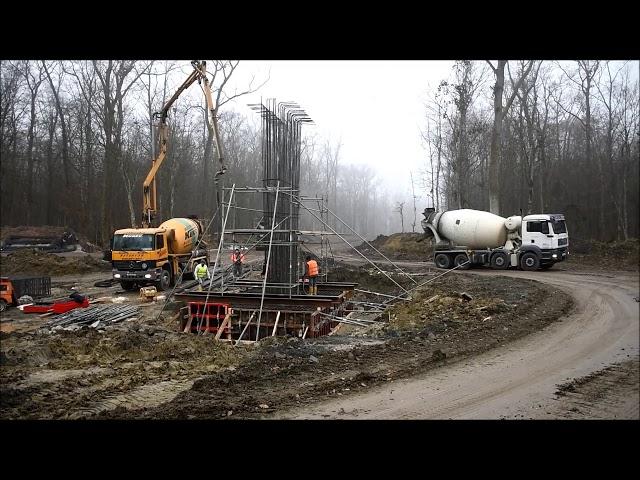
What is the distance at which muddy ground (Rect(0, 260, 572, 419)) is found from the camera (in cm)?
377

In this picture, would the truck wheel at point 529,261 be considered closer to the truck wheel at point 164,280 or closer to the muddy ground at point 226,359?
the muddy ground at point 226,359

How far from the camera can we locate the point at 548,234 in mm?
6270

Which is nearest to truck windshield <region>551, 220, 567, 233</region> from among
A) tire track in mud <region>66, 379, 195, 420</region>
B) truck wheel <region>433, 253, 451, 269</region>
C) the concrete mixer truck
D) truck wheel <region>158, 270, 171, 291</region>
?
the concrete mixer truck

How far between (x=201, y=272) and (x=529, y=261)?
5.48 m

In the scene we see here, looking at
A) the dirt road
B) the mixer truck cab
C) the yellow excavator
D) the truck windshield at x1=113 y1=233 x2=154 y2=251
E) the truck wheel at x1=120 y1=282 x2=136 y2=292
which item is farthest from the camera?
the truck wheel at x1=120 y1=282 x2=136 y2=292

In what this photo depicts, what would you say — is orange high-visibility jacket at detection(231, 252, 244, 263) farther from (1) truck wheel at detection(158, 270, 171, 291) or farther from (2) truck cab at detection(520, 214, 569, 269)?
(2) truck cab at detection(520, 214, 569, 269)

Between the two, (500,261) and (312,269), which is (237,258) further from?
(500,261)

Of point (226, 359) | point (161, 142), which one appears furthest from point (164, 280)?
point (161, 142)

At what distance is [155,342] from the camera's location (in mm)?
6633

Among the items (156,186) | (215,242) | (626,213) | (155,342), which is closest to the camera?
(626,213)

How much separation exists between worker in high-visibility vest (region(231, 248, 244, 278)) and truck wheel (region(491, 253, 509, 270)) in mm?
4887
